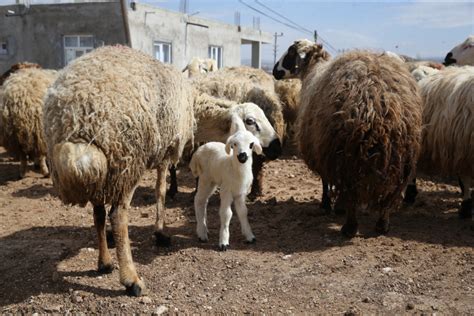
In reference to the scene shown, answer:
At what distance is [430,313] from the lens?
3648mm

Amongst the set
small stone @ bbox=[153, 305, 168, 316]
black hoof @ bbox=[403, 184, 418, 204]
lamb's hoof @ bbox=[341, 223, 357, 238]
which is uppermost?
black hoof @ bbox=[403, 184, 418, 204]

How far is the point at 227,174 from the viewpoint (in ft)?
16.2

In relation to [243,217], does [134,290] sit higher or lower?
lower

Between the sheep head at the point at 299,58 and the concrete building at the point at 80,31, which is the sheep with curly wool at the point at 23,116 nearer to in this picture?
the sheep head at the point at 299,58

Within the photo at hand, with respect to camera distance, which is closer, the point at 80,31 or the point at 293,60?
the point at 293,60

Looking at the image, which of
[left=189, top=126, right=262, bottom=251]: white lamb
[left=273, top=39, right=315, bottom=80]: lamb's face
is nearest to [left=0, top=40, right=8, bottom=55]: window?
[left=273, top=39, right=315, bottom=80]: lamb's face

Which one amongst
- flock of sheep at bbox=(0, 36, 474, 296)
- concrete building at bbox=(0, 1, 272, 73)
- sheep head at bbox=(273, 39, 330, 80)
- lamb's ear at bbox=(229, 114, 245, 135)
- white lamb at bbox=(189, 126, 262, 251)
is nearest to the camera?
flock of sheep at bbox=(0, 36, 474, 296)

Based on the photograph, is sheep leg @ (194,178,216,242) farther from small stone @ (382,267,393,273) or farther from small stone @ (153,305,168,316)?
small stone @ (382,267,393,273)

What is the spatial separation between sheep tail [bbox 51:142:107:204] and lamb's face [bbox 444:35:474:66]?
9.46 m

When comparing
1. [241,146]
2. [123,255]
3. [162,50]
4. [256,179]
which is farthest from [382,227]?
[162,50]

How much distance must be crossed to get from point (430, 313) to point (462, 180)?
279cm

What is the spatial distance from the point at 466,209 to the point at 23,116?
694cm

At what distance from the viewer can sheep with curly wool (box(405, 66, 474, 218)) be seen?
18.0 ft

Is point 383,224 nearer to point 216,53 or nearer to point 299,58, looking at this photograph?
point 299,58
